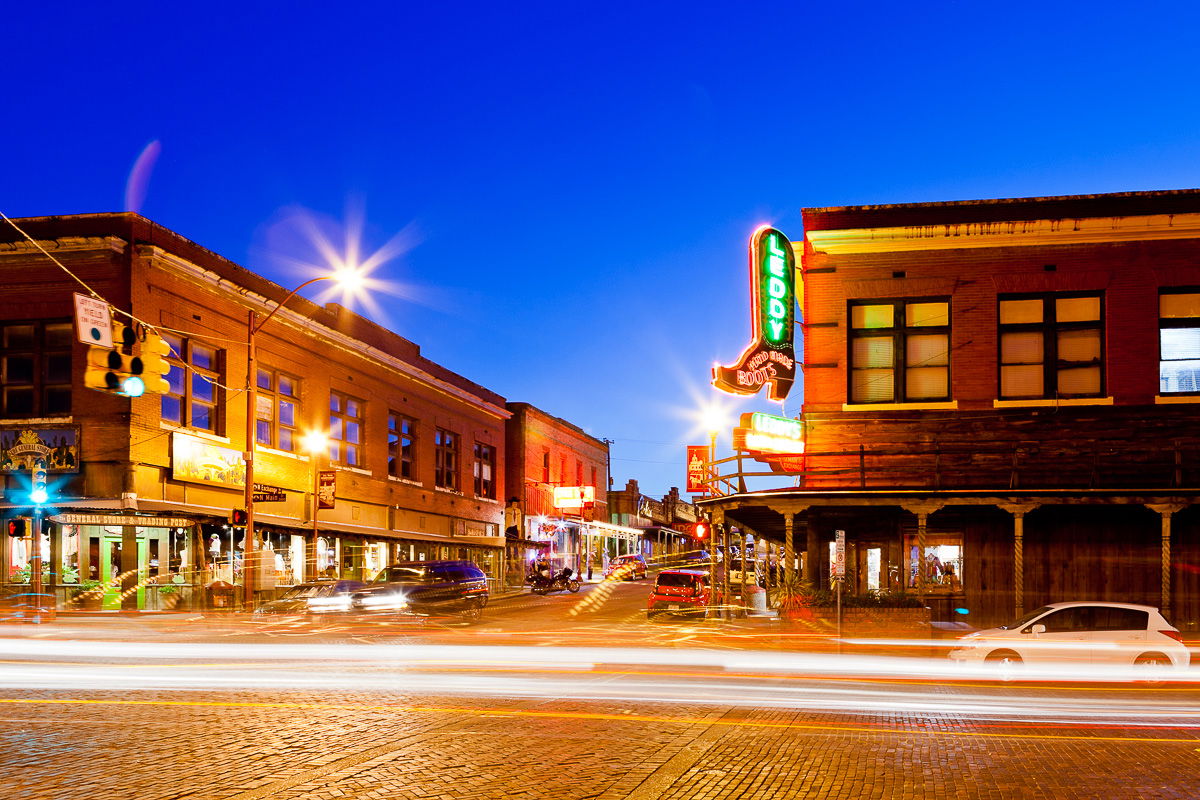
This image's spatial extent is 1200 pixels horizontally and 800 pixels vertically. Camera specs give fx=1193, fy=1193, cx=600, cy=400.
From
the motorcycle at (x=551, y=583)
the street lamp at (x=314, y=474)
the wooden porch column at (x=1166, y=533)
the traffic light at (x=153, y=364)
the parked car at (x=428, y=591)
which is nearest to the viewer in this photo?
the traffic light at (x=153, y=364)

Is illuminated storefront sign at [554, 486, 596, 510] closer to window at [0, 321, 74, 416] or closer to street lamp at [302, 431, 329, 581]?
street lamp at [302, 431, 329, 581]

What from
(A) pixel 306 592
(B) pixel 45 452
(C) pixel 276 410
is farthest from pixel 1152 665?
(C) pixel 276 410

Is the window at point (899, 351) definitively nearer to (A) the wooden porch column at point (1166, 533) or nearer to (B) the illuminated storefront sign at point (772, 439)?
(B) the illuminated storefront sign at point (772, 439)

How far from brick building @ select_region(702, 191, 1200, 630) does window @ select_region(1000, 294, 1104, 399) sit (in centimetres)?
4

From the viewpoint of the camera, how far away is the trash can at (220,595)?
116 ft

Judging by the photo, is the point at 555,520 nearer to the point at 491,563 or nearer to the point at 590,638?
the point at 491,563

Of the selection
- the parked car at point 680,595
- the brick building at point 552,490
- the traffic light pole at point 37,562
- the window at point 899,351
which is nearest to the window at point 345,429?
the parked car at point 680,595

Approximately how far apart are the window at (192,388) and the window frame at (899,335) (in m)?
17.8

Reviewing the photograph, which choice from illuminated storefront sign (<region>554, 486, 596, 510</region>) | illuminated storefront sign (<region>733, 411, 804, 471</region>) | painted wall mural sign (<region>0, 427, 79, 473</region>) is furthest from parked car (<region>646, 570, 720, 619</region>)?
illuminated storefront sign (<region>554, 486, 596, 510</region>)

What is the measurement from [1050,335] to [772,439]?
710 centimetres

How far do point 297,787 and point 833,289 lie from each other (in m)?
22.3

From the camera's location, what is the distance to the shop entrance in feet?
107

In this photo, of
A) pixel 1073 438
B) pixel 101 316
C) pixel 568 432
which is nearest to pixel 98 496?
pixel 101 316

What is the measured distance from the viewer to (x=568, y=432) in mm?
82500
